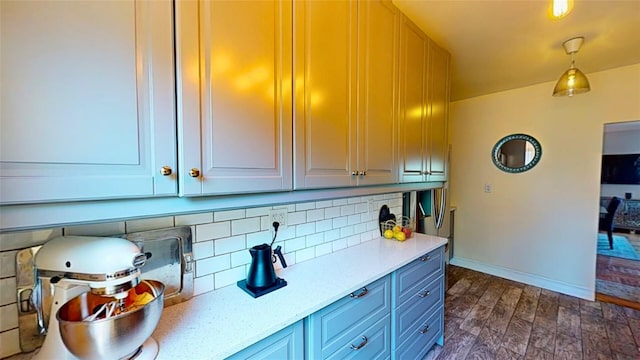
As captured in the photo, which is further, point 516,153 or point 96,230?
point 516,153

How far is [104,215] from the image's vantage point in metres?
0.64

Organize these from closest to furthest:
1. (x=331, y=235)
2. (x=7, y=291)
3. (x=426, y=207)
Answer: (x=7, y=291) → (x=331, y=235) → (x=426, y=207)

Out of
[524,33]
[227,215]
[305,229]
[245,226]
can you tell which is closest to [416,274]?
[305,229]

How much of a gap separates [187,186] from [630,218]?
8.30 m

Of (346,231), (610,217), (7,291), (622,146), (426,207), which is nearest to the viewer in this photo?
(7,291)

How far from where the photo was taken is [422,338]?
1738 mm

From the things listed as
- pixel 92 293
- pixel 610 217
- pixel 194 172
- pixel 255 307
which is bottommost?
pixel 610 217

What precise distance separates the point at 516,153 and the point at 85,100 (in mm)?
3927

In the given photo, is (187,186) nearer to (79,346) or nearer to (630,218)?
(79,346)

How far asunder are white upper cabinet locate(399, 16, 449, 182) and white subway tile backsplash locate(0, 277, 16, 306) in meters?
1.79

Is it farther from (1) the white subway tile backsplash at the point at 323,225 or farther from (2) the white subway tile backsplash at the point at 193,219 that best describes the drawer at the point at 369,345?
(2) the white subway tile backsplash at the point at 193,219

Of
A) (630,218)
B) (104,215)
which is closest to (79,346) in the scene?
(104,215)

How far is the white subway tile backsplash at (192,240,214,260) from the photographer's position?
1.08 m

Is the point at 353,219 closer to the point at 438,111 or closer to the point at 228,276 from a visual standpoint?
the point at 228,276
